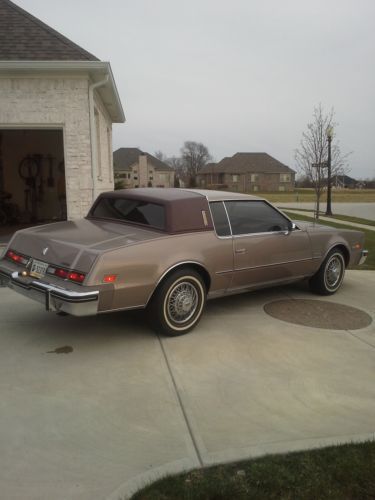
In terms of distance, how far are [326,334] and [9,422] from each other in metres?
3.24

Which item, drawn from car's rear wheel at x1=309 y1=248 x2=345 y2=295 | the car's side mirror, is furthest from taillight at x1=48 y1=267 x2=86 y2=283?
car's rear wheel at x1=309 y1=248 x2=345 y2=295

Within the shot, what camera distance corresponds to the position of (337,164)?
22359mm

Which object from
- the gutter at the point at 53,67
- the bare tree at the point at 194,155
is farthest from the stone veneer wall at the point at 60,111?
the bare tree at the point at 194,155

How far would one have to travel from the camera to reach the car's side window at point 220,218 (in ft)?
16.7

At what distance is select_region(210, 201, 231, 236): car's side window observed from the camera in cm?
508

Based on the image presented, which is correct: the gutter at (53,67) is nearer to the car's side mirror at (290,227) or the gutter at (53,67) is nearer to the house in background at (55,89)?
the house in background at (55,89)

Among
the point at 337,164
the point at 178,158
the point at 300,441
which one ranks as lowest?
the point at 300,441

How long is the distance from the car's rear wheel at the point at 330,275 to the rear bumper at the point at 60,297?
11.6ft

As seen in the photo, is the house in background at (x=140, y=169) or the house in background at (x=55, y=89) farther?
the house in background at (x=140, y=169)

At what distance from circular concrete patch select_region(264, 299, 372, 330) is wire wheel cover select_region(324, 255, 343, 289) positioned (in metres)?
0.49

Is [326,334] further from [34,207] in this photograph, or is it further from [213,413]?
[34,207]

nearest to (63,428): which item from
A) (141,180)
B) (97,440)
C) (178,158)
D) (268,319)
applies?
(97,440)

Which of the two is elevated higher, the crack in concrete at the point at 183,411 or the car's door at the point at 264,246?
the car's door at the point at 264,246

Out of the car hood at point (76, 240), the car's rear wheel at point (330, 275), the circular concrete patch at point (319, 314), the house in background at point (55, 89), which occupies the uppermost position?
the house in background at point (55, 89)
